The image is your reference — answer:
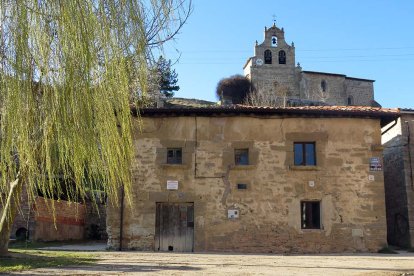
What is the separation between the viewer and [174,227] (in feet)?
50.2

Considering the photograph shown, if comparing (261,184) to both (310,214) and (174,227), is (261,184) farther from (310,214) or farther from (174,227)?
(174,227)

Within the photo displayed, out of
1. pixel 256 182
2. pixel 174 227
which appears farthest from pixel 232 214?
pixel 174 227

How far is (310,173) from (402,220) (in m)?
4.20

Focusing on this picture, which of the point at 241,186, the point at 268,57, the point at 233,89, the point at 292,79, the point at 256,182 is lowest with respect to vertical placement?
the point at 241,186

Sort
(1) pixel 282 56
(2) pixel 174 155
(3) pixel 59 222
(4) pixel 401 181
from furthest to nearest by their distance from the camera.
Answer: (1) pixel 282 56 < (3) pixel 59 222 < (4) pixel 401 181 < (2) pixel 174 155

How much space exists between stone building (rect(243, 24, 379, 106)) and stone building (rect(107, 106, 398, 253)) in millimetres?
48279

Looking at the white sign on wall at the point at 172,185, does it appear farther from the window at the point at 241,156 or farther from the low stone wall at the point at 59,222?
the low stone wall at the point at 59,222

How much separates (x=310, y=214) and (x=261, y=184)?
1.95m

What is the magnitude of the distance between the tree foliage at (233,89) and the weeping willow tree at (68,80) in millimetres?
55067

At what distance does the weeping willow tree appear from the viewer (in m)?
3.56

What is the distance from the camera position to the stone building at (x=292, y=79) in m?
65.8

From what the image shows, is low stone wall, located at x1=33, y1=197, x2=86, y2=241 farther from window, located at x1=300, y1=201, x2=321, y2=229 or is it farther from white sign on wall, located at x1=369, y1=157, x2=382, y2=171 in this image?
white sign on wall, located at x1=369, y1=157, x2=382, y2=171

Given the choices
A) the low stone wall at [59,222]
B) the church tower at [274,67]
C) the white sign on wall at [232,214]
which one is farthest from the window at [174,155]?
the church tower at [274,67]

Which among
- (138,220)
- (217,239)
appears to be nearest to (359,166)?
(217,239)
